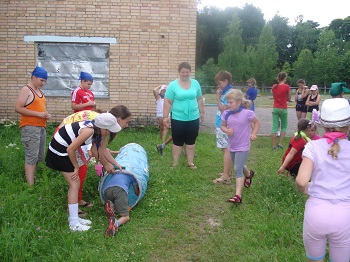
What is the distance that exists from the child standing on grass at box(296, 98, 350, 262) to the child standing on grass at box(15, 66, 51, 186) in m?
3.78

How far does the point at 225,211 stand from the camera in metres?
4.85

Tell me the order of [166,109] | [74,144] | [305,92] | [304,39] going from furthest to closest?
[304,39]
[305,92]
[166,109]
[74,144]

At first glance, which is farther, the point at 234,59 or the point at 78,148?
the point at 234,59

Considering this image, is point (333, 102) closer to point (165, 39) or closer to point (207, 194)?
point (207, 194)

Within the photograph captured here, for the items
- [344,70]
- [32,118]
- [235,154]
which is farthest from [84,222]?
[344,70]

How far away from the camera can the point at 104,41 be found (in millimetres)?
10258

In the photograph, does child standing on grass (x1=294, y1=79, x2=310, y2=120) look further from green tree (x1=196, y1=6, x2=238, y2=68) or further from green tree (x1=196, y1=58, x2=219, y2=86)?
green tree (x1=196, y1=6, x2=238, y2=68)

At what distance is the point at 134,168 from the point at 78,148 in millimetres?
1158

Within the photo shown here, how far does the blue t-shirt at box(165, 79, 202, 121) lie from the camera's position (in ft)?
20.9

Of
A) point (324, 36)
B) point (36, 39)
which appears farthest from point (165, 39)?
point (324, 36)

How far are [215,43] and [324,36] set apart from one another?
641 inches

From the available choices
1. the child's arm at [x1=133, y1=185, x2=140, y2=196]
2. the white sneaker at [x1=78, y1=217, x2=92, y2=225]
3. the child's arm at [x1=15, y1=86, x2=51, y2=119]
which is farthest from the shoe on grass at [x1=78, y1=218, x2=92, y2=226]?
the child's arm at [x1=15, y1=86, x2=51, y2=119]

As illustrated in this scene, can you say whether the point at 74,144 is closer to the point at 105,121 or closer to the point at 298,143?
the point at 105,121

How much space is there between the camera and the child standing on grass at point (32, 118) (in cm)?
512
